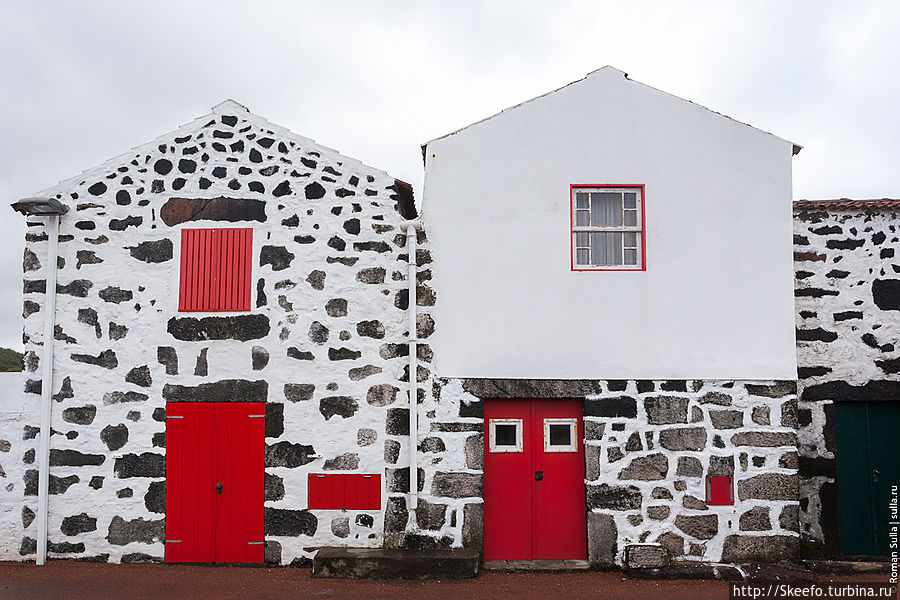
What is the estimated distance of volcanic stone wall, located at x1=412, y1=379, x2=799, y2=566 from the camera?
852 cm

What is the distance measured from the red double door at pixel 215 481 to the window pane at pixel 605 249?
4317 mm

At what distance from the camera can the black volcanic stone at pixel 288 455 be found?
8.70m

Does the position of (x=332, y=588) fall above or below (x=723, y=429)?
below

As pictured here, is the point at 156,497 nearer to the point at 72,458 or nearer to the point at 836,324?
the point at 72,458

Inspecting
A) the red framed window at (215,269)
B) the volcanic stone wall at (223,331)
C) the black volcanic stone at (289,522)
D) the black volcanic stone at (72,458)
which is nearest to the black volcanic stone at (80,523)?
the volcanic stone wall at (223,331)

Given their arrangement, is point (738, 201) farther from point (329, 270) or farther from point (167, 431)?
point (167, 431)

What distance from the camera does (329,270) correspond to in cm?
897

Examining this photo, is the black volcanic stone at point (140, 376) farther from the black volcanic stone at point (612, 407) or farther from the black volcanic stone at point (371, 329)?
the black volcanic stone at point (612, 407)

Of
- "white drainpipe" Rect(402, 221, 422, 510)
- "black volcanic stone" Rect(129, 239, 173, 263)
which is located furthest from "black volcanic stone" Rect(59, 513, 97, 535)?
"white drainpipe" Rect(402, 221, 422, 510)

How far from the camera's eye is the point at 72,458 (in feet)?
28.7

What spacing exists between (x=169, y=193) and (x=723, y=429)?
7133 millimetres

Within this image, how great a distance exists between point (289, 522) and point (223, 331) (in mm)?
2351

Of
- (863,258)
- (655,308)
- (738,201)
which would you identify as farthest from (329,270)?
(863,258)

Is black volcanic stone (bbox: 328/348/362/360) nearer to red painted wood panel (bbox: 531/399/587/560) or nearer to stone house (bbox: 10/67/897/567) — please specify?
stone house (bbox: 10/67/897/567)
